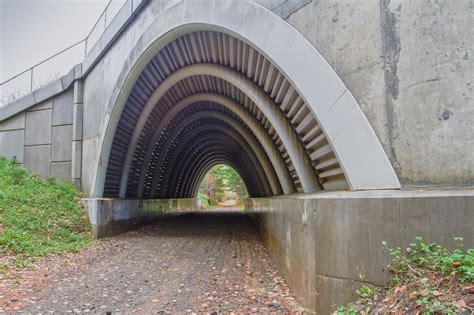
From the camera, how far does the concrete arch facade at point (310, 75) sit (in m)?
3.97

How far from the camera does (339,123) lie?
14.2 feet

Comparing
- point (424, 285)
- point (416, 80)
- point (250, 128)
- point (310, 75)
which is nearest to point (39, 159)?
point (250, 128)

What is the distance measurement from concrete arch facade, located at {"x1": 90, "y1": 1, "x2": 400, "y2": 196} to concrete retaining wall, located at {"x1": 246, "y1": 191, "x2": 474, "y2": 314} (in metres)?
0.84

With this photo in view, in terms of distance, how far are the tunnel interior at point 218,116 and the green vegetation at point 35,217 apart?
136 centimetres

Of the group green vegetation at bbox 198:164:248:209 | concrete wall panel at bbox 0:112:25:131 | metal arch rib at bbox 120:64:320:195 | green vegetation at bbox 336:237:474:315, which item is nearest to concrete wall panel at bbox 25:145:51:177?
concrete wall panel at bbox 0:112:25:131

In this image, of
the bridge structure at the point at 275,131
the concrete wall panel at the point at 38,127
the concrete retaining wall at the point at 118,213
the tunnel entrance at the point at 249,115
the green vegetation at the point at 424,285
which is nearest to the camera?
the green vegetation at the point at 424,285

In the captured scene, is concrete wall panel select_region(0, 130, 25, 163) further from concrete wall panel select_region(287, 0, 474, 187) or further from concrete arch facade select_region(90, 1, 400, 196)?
concrete wall panel select_region(287, 0, 474, 187)

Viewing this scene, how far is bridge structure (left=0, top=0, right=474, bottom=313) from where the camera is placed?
9.94 feet

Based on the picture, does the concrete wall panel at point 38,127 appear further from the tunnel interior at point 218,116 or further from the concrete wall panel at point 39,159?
the tunnel interior at point 218,116

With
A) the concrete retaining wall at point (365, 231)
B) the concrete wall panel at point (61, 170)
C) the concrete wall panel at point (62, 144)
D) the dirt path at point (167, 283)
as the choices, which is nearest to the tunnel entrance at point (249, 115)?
the concrete retaining wall at point (365, 231)

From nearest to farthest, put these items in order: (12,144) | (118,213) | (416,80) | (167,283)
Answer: (416,80) → (167,283) → (118,213) → (12,144)

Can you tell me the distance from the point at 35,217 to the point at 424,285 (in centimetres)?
926

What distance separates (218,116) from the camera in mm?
13250

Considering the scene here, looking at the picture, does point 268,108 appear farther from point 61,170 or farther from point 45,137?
point 45,137
